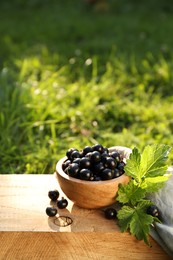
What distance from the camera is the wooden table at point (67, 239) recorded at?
2.22m

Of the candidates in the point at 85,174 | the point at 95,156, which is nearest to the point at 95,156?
the point at 95,156

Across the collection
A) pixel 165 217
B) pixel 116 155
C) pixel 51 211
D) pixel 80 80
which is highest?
pixel 116 155

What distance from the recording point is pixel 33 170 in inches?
123

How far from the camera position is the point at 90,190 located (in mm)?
2248

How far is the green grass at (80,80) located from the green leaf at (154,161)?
3.01ft

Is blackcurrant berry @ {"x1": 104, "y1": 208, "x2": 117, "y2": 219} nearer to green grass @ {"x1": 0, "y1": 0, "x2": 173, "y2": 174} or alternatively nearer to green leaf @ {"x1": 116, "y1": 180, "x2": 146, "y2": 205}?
green leaf @ {"x1": 116, "y1": 180, "x2": 146, "y2": 205}

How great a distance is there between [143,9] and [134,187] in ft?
14.6

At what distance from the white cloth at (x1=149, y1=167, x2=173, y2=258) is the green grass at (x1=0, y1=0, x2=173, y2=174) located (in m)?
0.89

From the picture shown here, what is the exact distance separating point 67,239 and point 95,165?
331mm

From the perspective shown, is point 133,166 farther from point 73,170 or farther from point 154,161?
point 73,170

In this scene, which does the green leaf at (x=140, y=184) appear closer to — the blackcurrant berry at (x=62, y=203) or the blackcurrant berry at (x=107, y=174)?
the blackcurrant berry at (x=107, y=174)

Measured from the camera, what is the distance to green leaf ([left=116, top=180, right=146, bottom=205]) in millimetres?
2260

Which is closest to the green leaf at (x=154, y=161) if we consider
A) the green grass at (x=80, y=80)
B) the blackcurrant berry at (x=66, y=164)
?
the blackcurrant berry at (x=66, y=164)

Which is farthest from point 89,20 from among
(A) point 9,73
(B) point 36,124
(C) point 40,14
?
(B) point 36,124
